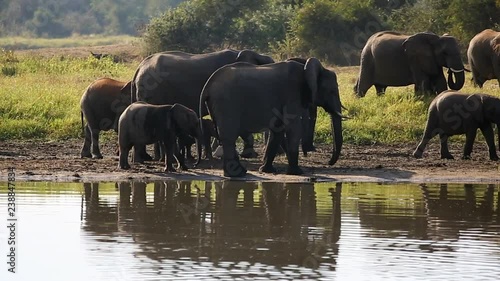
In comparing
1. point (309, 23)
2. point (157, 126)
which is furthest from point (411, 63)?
point (309, 23)

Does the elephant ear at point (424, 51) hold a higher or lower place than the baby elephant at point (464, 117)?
higher

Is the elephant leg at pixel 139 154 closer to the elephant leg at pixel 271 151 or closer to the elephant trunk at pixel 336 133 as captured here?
the elephant leg at pixel 271 151

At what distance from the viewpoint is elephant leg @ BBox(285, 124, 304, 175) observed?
1639 cm

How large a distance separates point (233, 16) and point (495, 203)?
27.7 metres

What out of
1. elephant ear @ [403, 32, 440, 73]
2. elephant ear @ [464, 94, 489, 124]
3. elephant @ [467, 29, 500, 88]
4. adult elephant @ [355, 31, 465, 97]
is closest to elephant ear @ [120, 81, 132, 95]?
elephant ear @ [464, 94, 489, 124]

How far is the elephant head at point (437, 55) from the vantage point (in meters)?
22.1

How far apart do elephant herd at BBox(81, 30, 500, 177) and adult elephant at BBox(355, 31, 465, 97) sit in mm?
3964

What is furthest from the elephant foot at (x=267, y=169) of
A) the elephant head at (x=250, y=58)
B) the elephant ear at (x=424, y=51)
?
the elephant ear at (x=424, y=51)

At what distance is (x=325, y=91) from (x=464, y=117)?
2.18m

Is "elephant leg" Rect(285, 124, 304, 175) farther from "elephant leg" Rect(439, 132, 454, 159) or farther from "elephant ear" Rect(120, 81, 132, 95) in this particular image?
"elephant ear" Rect(120, 81, 132, 95)

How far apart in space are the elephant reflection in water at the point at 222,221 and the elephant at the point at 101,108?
2852mm

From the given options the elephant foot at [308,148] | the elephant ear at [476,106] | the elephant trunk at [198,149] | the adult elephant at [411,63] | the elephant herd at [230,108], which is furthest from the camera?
the adult elephant at [411,63]

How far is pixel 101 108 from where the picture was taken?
18.5 m

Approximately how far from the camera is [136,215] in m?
13.2
